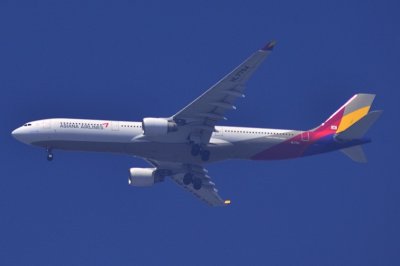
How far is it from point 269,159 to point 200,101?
10.0m

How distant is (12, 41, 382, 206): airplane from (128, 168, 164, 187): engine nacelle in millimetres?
2691

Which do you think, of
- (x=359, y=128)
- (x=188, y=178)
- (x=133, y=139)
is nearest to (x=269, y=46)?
(x=359, y=128)

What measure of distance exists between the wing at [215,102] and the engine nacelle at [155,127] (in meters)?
1.42

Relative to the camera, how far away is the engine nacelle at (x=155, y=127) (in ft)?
300

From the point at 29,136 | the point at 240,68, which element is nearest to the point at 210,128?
the point at 240,68

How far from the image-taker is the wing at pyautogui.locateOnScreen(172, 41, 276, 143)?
86875mm

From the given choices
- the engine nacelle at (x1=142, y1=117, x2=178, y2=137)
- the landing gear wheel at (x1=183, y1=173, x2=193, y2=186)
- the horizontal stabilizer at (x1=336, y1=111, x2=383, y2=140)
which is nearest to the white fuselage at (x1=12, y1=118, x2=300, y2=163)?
the engine nacelle at (x1=142, y1=117, x2=178, y2=137)

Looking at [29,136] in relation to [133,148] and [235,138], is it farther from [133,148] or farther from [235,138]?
[235,138]

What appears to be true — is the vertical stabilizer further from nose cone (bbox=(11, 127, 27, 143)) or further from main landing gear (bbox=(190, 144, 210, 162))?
nose cone (bbox=(11, 127, 27, 143))

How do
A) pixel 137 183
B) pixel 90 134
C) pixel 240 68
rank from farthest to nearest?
pixel 137 183 → pixel 90 134 → pixel 240 68

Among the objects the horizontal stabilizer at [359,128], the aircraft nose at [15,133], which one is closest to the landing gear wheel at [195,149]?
the horizontal stabilizer at [359,128]

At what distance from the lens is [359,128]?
95000 mm

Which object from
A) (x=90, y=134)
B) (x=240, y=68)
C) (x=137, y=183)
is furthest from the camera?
(x=137, y=183)

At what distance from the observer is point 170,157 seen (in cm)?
9606
